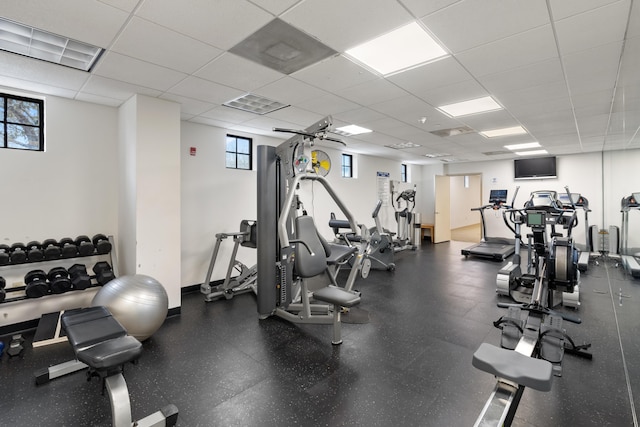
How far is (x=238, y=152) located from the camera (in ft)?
17.1

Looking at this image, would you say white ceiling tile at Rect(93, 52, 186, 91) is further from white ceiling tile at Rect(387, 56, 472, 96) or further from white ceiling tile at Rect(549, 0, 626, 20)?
white ceiling tile at Rect(549, 0, 626, 20)

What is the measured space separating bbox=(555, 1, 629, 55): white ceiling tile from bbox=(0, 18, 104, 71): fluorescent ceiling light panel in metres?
3.51

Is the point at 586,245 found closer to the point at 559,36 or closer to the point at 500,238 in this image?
the point at 500,238

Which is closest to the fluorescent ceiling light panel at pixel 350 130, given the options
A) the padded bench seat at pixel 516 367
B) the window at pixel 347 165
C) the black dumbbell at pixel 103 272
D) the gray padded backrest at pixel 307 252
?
the window at pixel 347 165

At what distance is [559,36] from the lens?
219 centimetres

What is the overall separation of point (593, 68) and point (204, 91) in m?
3.78

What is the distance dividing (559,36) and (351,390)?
3.01 m

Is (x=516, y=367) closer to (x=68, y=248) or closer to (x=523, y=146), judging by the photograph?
(x=68, y=248)

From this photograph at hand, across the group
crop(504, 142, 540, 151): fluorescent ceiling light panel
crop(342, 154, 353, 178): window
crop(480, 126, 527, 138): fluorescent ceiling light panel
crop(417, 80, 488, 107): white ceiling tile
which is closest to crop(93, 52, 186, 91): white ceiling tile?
crop(417, 80, 488, 107): white ceiling tile

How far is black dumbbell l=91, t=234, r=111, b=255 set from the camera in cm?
344

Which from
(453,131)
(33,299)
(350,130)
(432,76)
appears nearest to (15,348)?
(33,299)

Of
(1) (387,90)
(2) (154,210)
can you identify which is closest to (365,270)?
(1) (387,90)

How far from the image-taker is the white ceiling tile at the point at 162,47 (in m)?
2.13

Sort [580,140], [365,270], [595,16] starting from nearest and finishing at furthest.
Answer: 1. [595,16]
2. [365,270]
3. [580,140]
